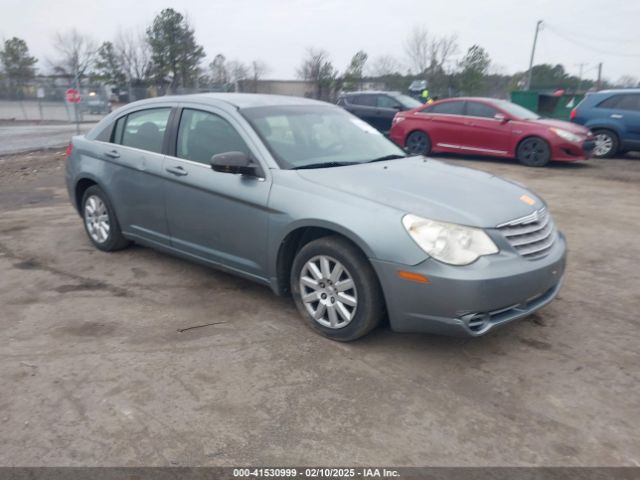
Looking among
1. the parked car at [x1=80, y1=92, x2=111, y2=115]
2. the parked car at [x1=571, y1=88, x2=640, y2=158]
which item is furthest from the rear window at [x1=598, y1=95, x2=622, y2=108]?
the parked car at [x1=80, y1=92, x2=111, y2=115]

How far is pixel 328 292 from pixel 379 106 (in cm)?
1276

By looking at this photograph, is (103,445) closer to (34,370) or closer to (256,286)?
(34,370)

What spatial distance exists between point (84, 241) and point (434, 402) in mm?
4488

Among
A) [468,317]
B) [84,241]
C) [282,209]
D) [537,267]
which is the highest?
[282,209]

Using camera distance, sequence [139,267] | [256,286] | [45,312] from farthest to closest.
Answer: [139,267] < [256,286] < [45,312]

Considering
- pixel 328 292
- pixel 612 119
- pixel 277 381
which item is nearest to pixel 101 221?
pixel 328 292

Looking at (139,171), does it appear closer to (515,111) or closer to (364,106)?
(515,111)

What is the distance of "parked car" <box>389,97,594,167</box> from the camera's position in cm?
1091

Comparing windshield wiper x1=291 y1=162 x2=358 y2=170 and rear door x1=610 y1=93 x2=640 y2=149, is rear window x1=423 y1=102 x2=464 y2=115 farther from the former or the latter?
windshield wiper x1=291 y1=162 x2=358 y2=170

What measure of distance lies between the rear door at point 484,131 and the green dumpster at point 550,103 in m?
7.52

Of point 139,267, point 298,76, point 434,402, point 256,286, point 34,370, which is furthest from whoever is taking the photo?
point 298,76

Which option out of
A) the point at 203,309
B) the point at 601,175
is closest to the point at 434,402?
the point at 203,309

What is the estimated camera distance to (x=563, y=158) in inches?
430

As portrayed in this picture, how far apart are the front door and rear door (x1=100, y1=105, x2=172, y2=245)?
0.56ft
